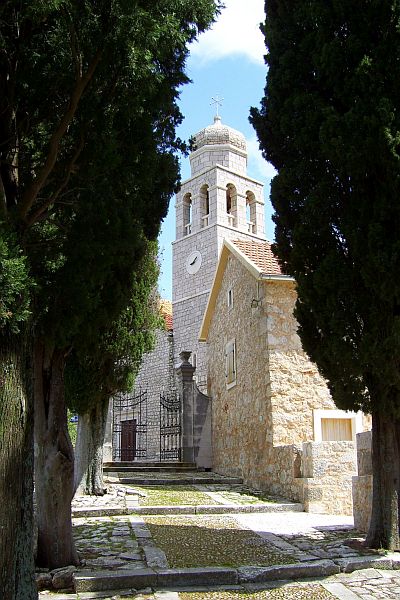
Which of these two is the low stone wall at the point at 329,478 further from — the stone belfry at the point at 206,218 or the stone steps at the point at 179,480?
the stone belfry at the point at 206,218

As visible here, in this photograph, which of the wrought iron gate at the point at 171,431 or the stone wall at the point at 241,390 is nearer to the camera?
the stone wall at the point at 241,390

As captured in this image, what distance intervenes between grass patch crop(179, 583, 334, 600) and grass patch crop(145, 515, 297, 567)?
63cm

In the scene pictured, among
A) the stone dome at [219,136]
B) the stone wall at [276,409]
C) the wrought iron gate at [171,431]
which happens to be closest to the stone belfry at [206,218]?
the stone dome at [219,136]

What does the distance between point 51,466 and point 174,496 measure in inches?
205

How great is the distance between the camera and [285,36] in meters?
7.13

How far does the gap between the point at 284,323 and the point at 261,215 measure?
19.7m

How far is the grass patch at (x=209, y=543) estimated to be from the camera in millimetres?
5621

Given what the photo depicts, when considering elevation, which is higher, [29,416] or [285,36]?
[285,36]

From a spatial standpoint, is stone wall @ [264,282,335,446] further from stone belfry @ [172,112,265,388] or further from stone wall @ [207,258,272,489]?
stone belfry @ [172,112,265,388]

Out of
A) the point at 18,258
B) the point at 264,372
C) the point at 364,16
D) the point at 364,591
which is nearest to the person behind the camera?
the point at 18,258

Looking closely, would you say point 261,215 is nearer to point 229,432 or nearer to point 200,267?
point 200,267

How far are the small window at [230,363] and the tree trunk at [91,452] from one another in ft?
15.2

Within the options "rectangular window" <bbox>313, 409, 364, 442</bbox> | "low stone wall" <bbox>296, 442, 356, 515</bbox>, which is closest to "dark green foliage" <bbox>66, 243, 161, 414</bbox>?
"low stone wall" <bbox>296, 442, 356, 515</bbox>

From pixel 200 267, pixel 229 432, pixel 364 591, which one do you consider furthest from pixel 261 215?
pixel 364 591
